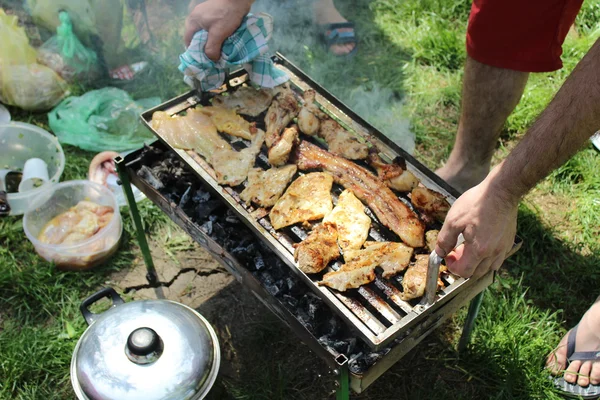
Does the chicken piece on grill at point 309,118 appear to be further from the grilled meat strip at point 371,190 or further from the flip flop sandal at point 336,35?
the flip flop sandal at point 336,35

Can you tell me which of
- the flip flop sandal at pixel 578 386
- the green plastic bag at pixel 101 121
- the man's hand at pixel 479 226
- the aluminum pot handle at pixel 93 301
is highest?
the man's hand at pixel 479 226

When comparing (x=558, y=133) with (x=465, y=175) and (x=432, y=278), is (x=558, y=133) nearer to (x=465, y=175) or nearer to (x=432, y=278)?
(x=432, y=278)

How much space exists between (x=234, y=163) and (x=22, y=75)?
3.33 meters

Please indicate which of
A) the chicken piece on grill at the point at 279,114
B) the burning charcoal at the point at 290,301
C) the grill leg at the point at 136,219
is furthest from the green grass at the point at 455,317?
the chicken piece on grill at the point at 279,114

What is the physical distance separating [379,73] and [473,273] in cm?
390

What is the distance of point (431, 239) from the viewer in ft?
10.9

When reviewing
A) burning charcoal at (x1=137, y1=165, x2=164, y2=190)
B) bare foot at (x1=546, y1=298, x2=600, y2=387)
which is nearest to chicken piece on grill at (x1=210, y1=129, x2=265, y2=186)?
burning charcoal at (x1=137, y1=165, x2=164, y2=190)

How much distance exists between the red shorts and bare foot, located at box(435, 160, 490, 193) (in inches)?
35.9

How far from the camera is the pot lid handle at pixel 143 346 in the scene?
10.4ft

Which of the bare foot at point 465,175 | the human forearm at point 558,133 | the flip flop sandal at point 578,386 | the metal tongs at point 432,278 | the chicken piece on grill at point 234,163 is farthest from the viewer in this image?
the bare foot at point 465,175

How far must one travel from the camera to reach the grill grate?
2955 millimetres

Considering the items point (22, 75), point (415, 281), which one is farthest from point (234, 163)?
point (22, 75)

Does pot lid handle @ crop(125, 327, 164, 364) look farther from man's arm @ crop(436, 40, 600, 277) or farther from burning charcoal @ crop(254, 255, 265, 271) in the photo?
man's arm @ crop(436, 40, 600, 277)

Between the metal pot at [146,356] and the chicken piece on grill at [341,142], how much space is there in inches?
53.9
